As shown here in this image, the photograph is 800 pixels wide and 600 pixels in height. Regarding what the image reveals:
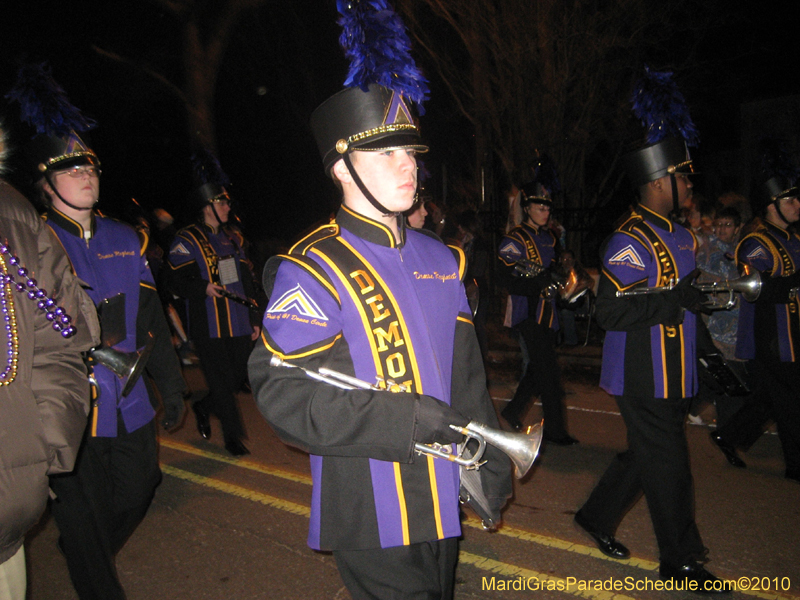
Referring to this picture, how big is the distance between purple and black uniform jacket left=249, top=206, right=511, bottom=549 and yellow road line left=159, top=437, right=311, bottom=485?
3340mm

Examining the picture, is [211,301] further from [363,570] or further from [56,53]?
[56,53]

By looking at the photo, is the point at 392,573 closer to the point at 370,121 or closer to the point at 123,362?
the point at 370,121

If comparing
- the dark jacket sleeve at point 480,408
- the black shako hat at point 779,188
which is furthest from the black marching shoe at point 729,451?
the dark jacket sleeve at point 480,408

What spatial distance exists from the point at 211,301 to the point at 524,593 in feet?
12.8

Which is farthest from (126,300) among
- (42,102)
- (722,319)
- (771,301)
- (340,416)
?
(722,319)

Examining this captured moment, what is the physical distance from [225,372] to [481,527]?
3.00 meters

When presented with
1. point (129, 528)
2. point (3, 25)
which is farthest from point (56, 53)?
point (129, 528)

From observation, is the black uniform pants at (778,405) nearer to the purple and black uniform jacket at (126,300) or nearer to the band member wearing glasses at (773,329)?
the band member wearing glasses at (773,329)

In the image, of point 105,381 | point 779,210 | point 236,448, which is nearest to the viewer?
point 105,381

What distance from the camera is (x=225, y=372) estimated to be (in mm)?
6402

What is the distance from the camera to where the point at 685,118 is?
4.05 metres

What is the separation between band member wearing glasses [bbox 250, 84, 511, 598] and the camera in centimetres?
203

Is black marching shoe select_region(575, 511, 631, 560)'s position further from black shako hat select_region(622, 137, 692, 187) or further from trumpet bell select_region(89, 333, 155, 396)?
trumpet bell select_region(89, 333, 155, 396)

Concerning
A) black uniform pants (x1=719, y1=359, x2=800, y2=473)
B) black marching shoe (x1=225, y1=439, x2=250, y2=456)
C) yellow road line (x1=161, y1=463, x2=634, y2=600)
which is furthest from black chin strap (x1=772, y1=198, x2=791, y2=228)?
black marching shoe (x1=225, y1=439, x2=250, y2=456)
